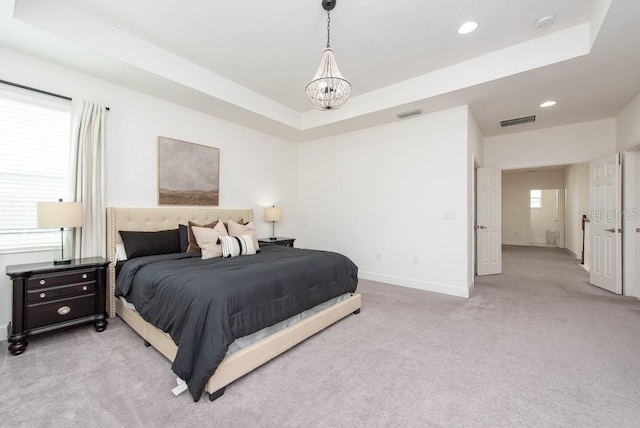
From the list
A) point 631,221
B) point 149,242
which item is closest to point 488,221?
point 631,221

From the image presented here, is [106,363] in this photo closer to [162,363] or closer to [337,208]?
[162,363]

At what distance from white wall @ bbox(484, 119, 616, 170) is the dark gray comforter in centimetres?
437

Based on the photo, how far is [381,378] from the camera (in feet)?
6.62

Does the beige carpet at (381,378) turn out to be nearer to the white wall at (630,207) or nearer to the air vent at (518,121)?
the white wall at (630,207)

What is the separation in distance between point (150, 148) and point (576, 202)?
9.73 metres

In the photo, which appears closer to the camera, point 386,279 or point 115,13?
point 115,13

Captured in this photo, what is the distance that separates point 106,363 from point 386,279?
3.78 m

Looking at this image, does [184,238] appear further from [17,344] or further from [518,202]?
[518,202]

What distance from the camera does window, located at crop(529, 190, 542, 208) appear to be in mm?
10146

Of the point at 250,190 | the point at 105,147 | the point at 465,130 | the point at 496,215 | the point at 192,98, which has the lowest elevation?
the point at 496,215

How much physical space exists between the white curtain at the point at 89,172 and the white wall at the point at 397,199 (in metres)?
3.50

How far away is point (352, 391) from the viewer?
73.7 inches

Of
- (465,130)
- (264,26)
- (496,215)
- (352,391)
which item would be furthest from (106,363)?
(496,215)

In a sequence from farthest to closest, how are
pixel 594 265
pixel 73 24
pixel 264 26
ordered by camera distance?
pixel 594 265
pixel 264 26
pixel 73 24
